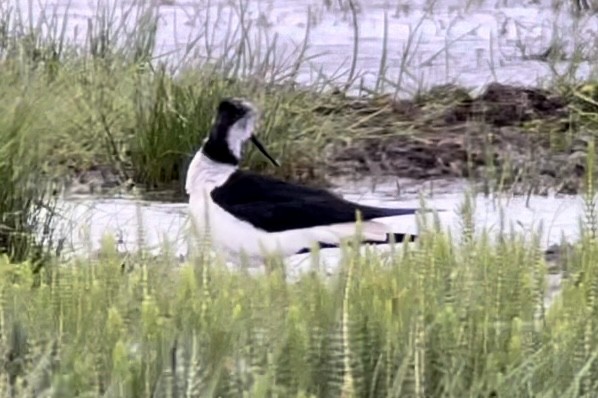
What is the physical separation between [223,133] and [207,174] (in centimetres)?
19

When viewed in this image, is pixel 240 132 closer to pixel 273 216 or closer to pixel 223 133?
→ pixel 223 133

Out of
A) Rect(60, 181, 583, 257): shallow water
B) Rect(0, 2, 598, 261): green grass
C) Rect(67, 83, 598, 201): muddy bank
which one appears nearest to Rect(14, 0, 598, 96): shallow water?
Rect(67, 83, 598, 201): muddy bank

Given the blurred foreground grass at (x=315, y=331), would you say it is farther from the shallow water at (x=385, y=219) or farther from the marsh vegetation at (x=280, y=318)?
the shallow water at (x=385, y=219)

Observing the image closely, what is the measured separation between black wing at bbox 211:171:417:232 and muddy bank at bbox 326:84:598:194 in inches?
54.3

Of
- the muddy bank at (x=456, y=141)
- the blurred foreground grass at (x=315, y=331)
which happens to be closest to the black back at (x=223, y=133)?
the muddy bank at (x=456, y=141)

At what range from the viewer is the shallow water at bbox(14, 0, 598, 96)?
9.96 meters

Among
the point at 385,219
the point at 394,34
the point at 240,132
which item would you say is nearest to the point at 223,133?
the point at 240,132

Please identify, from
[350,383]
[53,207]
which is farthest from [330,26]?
[350,383]

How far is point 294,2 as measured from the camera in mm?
13406

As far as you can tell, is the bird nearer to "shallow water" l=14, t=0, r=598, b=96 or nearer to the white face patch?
the white face patch

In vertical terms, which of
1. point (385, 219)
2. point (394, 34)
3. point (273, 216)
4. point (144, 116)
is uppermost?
point (394, 34)

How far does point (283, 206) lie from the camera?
530 centimetres

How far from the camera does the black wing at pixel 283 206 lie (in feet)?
17.3

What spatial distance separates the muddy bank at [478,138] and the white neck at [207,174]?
1363mm
